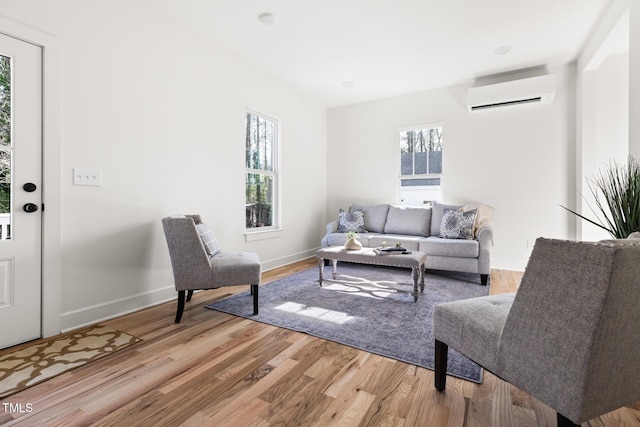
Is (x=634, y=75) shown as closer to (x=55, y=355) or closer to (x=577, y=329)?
(x=577, y=329)

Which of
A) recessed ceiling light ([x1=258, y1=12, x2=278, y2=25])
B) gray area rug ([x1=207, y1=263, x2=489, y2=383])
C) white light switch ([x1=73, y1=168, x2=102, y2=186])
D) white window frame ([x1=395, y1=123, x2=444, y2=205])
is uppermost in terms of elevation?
recessed ceiling light ([x1=258, y1=12, x2=278, y2=25])

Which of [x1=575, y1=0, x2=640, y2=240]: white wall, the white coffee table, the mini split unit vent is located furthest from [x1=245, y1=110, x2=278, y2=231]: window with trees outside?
[x1=575, y1=0, x2=640, y2=240]: white wall

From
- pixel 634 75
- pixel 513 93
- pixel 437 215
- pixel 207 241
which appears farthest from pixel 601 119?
pixel 207 241

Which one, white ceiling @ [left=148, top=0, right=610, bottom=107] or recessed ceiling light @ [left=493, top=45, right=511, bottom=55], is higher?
recessed ceiling light @ [left=493, top=45, right=511, bottom=55]

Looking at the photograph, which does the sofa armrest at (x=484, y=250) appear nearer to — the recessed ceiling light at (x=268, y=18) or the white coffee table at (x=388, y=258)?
the white coffee table at (x=388, y=258)

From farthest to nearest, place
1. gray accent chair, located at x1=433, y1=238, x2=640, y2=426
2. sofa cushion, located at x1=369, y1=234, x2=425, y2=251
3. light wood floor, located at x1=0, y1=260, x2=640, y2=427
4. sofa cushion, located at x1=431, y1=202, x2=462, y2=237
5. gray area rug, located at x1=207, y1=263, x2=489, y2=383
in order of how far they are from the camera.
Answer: sofa cushion, located at x1=431, y1=202, x2=462, y2=237 < sofa cushion, located at x1=369, y1=234, x2=425, y2=251 < gray area rug, located at x1=207, y1=263, x2=489, y2=383 < light wood floor, located at x1=0, y1=260, x2=640, y2=427 < gray accent chair, located at x1=433, y1=238, x2=640, y2=426

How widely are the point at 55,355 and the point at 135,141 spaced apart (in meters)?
1.71

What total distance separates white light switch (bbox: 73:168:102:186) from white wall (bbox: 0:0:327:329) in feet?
0.14

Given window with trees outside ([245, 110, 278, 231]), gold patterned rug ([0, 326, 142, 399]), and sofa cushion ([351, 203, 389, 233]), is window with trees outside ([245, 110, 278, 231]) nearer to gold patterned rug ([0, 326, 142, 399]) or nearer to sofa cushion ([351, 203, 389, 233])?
sofa cushion ([351, 203, 389, 233])

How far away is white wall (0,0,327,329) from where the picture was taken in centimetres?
231

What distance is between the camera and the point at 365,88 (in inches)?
191

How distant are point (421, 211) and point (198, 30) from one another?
12.0ft

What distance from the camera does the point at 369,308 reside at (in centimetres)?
271

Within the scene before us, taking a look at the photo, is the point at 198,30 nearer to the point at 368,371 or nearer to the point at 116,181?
the point at 116,181
